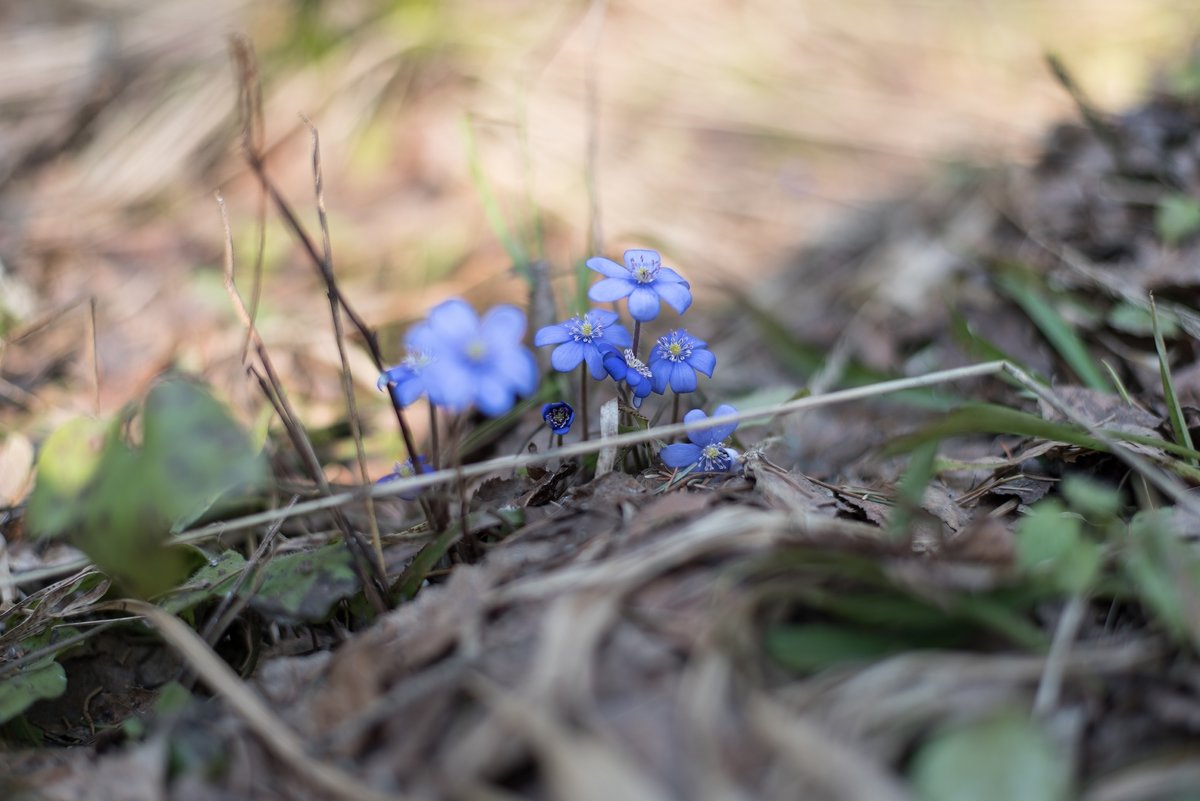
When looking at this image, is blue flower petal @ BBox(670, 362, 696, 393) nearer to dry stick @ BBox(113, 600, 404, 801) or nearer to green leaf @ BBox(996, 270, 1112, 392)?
dry stick @ BBox(113, 600, 404, 801)

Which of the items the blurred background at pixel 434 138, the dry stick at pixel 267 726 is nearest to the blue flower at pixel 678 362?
the dry stick at pixel 267 726

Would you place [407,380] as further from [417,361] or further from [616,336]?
[616,336]

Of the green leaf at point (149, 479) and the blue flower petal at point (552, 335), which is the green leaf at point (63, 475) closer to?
the green leaf at point (149, 479)

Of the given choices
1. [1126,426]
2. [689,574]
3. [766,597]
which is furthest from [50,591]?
[1126,426]

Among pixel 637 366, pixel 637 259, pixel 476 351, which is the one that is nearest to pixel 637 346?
pixel 637 366

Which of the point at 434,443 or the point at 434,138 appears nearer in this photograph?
the point at 434,443

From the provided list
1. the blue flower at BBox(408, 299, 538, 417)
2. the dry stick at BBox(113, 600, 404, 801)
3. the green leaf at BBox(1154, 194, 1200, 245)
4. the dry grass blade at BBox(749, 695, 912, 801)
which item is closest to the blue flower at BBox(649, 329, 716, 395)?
the blue flower at BBox(408, 299, 538, 417)
